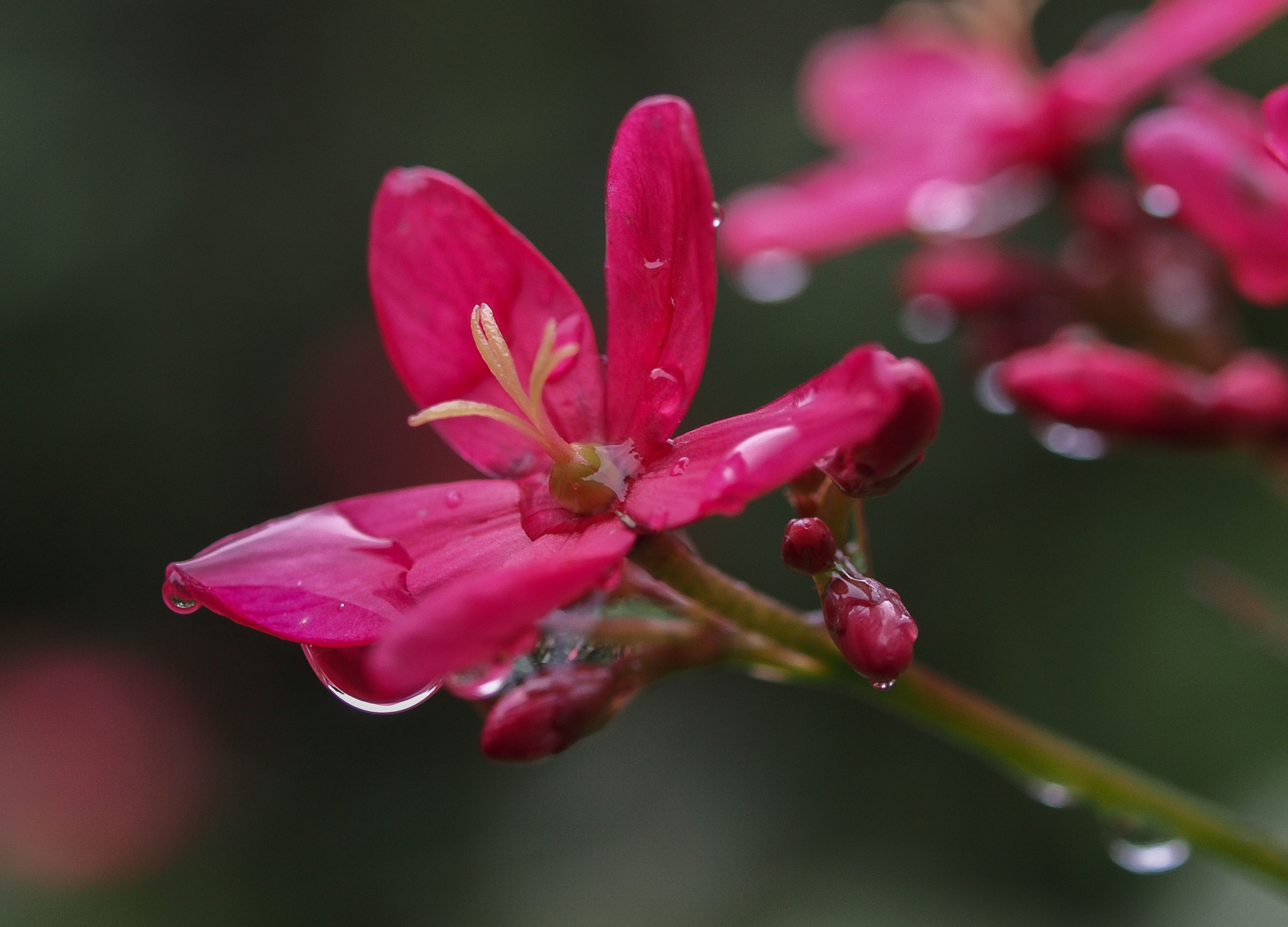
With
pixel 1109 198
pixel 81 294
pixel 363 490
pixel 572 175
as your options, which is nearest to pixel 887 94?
pixel 1109 198

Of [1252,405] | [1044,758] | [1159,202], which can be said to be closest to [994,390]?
[1252,405]

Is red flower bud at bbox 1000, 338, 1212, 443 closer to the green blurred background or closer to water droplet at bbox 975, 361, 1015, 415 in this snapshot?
water droplet at bbox 975, 361, 1015, 415

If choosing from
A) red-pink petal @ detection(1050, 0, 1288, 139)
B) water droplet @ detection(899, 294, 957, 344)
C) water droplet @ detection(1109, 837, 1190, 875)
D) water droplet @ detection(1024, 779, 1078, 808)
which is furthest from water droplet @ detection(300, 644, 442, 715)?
red-pink petal @ detection(1050, 0, 1288, 139)

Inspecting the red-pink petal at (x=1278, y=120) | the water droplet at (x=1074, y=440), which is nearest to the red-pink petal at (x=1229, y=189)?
the water droplet at (x=1074, y=440)

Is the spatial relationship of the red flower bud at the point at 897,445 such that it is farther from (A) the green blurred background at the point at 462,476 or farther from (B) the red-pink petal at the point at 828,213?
(A) the green blurred background at the point at 462,476

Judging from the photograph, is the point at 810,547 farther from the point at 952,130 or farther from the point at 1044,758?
the point at 952,130

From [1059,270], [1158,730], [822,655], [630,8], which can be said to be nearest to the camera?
[822,655]

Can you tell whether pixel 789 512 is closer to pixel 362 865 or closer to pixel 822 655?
pixel 362 865
